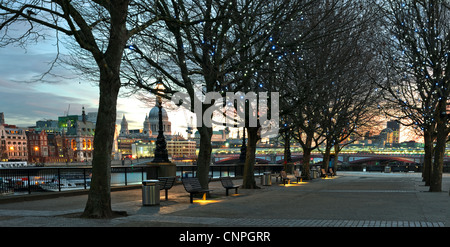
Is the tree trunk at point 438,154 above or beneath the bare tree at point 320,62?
beneath

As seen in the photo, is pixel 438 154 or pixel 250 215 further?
pixel 438 154

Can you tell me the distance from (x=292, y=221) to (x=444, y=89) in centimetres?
1255

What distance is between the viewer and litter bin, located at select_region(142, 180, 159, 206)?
1402cm

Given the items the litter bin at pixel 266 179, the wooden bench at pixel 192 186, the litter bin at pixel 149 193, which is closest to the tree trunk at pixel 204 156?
the wooden bench at pixel 192 186

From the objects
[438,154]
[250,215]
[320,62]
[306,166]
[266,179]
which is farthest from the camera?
[306,166]

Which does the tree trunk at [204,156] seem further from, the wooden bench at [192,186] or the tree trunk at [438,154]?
the tree trunk at [438,154]

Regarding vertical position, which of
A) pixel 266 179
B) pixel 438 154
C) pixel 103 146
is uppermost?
pixel 103 146

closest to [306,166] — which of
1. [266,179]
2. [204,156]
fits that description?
[266,179]

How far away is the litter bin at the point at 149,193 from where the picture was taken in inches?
552

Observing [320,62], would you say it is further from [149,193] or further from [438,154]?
[149,193]

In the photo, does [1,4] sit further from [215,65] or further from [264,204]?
[264,204]

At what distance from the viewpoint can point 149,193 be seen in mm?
14070
